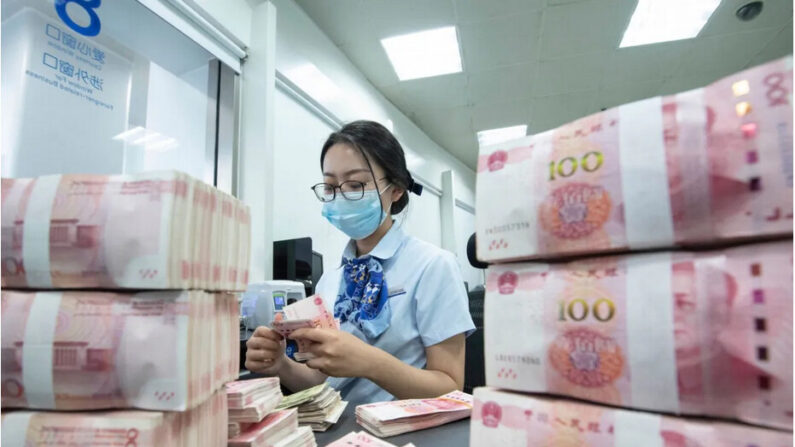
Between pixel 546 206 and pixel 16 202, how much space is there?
706mm

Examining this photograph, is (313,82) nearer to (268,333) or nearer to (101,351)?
(268,333)

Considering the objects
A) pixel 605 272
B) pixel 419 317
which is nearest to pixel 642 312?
pixel 605 272

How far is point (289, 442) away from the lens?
29.4 inches

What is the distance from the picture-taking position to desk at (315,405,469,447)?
847 millimetres

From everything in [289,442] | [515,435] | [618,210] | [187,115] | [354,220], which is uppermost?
[187,115]

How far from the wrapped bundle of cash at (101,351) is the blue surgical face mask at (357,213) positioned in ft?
2.88

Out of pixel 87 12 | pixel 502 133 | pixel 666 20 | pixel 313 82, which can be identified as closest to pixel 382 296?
pixel 87 12

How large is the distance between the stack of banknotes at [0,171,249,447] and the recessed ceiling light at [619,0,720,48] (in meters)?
3.31

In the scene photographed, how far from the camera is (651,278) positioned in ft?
1.46

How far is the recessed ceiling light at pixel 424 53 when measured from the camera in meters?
3.13

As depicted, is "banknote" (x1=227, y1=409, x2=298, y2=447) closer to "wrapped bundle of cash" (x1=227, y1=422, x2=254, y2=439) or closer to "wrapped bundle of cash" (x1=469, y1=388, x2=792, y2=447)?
"wrapped bundle of cash" (x1=227, y1=422, x2=254, y2=439)

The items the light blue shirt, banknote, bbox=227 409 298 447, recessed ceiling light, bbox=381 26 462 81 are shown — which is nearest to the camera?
banknote, bbox=227 409 298 447

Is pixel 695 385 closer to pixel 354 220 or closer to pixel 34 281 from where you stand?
pixel 34 281

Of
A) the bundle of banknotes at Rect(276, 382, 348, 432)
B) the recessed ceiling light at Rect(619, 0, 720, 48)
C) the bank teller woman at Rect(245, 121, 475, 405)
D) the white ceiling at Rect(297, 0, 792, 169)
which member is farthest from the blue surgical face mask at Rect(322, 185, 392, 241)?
the recessed ceiling light at Rect(619, 0, 720, 48)
